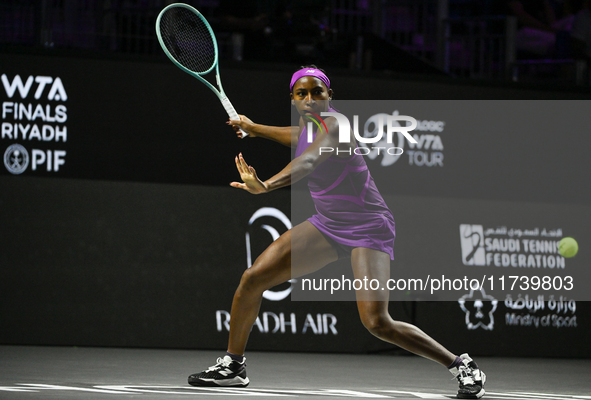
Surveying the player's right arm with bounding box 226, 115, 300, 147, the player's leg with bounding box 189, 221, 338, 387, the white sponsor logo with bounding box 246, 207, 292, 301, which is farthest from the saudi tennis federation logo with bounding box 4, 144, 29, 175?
the player's leg with bounding box 189, 221, 338, 387

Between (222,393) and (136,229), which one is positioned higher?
(136,229)

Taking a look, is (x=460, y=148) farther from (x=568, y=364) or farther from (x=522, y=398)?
(x=522, y=398)

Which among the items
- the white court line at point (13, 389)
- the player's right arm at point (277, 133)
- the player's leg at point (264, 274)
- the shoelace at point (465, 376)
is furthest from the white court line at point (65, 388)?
the shoelace at point (465, 376)

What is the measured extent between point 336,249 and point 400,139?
144 inches

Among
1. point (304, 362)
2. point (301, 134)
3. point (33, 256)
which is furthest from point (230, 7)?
point (301, 134)

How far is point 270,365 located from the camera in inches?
254

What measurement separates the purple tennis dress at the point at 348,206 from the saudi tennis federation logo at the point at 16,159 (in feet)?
11.3

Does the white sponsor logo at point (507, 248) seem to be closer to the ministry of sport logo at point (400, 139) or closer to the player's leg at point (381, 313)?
the ministry of sport logo at point (400, 139)

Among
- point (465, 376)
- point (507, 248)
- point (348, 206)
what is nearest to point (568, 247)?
point (507, 248)

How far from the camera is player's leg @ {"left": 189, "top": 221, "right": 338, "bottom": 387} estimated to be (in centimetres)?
455

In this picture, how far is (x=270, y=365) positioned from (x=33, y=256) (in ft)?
7.58

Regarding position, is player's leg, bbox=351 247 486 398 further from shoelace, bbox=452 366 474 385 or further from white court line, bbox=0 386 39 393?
white court line, bbox=0 386 39 393

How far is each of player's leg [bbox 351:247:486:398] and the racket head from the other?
4.94 feet

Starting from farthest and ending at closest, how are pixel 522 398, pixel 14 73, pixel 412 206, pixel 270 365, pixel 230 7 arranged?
pixel 230 7, pixel 412 206, pixel 14 73, pixel 270 365, pixel 522 398
